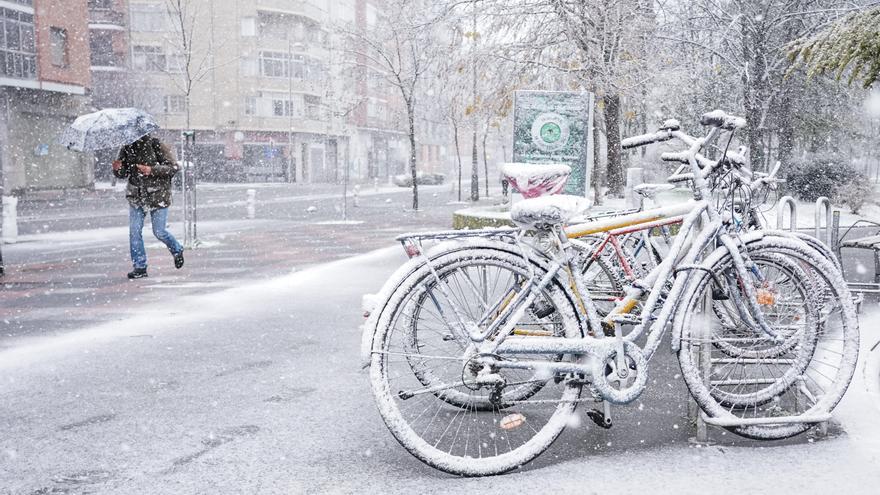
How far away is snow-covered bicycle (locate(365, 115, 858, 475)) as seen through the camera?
142 inches

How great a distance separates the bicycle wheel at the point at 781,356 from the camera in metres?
3.86

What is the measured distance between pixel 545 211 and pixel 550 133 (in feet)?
33.3

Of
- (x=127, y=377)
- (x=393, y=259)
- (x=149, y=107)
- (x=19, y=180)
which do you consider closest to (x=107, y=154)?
(x=149, y=107)

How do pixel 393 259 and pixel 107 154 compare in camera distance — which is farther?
pixel 107 154

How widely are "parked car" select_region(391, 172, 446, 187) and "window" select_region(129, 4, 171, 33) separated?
18.9 m

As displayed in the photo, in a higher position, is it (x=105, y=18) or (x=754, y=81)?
(x=105, y=18)

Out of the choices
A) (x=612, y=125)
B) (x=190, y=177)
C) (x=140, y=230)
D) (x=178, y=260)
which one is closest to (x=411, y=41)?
(x=612, y=125)

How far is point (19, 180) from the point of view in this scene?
3631 cm

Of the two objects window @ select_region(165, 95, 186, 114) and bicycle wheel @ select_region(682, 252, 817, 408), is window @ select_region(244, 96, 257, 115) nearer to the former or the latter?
window @ select_region(165, 95, 186, 114)

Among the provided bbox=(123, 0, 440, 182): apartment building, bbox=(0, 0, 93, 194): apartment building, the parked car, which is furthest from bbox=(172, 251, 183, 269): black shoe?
bbox=(123, 0, 440, 182): apartment building

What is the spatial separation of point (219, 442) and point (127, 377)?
1720 millimetres

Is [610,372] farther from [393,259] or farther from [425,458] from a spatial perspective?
[393,259]

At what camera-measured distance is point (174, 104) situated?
59531 millimetres

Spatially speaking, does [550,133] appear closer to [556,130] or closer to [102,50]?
[556,130]
